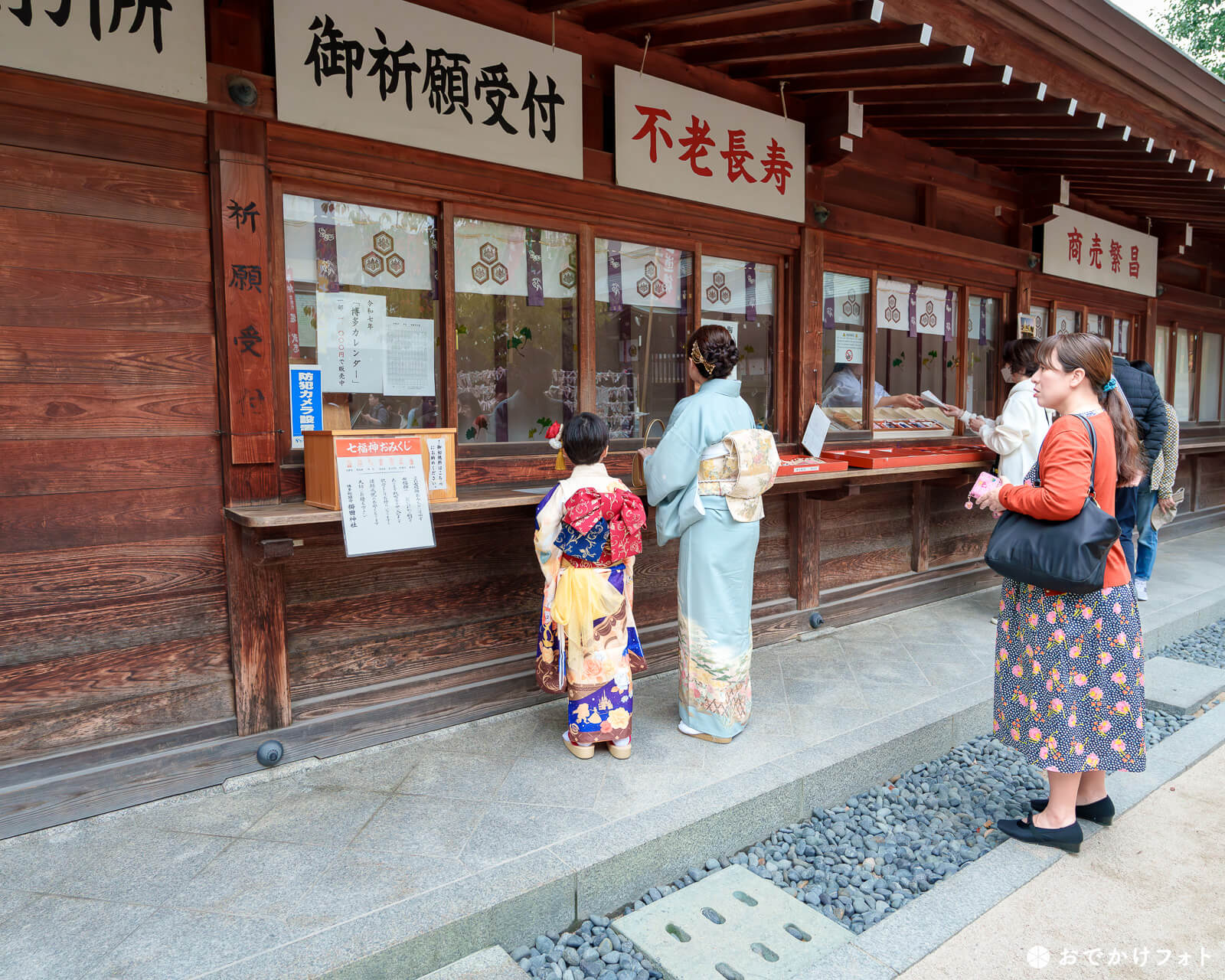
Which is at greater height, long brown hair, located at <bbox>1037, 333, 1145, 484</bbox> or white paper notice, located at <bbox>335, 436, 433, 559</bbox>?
long brown hair, located at <bbox>1037, 333, 1145, 484</bbox>

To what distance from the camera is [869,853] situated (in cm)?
335

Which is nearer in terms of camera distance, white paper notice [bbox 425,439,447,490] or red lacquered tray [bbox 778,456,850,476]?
white paper notice [bbox 425,439,447,490]

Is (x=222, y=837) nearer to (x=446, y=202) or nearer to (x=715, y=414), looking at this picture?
(x=715, y=414)

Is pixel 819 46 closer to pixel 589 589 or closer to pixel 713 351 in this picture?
pixel 713 351

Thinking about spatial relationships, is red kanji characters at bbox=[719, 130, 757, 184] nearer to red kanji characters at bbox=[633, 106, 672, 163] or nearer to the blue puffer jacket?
red kanji characters at bbox=[633, 106, 672, 163]

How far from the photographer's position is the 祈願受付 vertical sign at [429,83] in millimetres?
3502

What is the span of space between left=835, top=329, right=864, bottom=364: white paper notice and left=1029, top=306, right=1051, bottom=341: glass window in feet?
8.52

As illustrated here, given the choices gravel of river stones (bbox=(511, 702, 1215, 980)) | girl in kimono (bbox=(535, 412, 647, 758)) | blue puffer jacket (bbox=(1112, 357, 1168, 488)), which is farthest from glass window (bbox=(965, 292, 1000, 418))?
girl in kimono (bbox=(535, 412, 647, 758))

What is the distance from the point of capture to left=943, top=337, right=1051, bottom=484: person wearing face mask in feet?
18.6

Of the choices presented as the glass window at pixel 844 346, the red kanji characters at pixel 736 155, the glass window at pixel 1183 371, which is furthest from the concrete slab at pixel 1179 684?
the glass window at pixel 1183 371

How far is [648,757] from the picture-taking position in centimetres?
383

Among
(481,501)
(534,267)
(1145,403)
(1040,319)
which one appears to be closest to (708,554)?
(481,501)

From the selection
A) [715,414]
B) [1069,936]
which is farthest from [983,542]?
[1069,936]

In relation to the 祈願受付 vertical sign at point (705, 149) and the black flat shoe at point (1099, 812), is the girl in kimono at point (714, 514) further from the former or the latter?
the black flat shoe at point (1099, 812)
